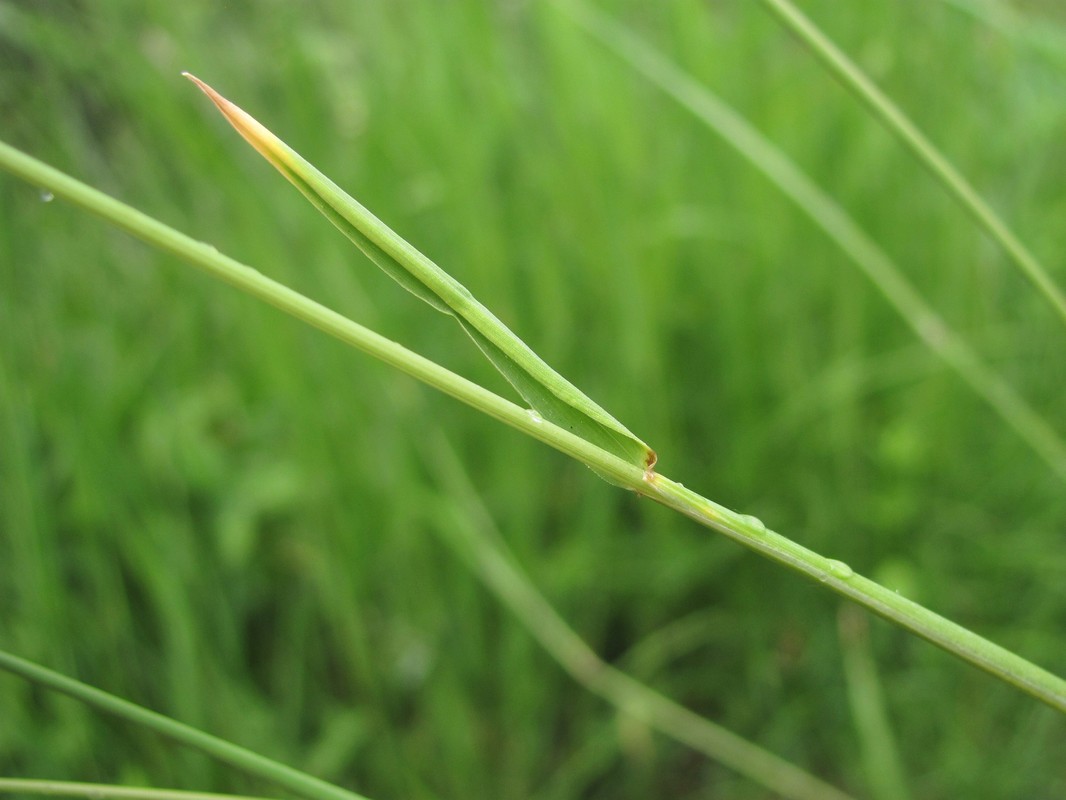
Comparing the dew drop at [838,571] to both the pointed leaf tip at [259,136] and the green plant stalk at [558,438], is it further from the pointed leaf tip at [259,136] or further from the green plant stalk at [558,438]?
the pointed leaf tip at [259,136]

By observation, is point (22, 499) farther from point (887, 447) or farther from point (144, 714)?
point (887, 447)

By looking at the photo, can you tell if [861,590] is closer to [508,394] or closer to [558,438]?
[558,438]

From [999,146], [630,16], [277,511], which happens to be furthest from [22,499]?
[999,146]

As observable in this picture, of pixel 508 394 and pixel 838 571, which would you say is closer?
pixel 838 571

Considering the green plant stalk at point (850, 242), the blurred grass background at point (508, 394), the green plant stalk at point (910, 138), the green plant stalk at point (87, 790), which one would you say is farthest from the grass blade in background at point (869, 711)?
the green plant stalk at point (87, 790)

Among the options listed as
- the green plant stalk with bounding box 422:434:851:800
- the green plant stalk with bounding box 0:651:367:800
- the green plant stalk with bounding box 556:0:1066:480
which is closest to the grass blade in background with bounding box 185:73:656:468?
the green plant stalk with bounding box 0:651:367:800

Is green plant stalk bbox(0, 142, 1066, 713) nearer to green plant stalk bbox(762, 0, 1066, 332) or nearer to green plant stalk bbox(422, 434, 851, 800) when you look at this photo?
green plant stalk bbox(762, 0, 1066, 332)

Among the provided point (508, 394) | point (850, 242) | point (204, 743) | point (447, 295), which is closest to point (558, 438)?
point (447, 295)
